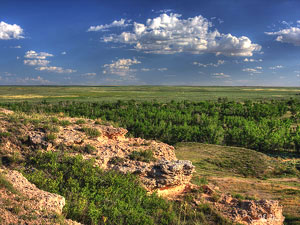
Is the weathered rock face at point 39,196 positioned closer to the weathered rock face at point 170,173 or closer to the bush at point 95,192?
→ the bush at point 95,192

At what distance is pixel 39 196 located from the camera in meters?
6.43

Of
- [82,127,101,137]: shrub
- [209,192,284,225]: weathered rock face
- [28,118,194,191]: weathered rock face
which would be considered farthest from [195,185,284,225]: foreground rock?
[82,127,101,137]: shrub

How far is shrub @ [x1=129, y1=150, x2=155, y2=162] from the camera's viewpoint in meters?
10.9

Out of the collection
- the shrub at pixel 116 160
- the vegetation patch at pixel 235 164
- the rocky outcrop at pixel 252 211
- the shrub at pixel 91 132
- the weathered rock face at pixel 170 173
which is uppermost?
the shrub at pixel 91 132

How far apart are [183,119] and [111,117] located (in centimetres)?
1451

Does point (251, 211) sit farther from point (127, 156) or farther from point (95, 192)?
point (95, 192)

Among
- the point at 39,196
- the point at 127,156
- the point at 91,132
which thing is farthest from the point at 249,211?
the point at 91,132

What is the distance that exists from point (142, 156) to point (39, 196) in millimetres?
5412

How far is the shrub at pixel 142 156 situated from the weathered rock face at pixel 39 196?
4.65 metres

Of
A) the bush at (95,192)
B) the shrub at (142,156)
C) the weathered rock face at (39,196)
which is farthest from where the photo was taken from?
the shrub at (142,156)

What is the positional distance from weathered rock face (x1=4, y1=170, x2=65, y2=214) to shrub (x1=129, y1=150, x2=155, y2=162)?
465 centimetres

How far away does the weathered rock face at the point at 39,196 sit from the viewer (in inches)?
242

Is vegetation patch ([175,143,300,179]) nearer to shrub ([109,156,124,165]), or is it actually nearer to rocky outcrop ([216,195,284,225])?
rocky outcrop ([216,195,284,225])

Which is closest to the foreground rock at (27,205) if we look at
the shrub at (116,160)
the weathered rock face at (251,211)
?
the shrub at (116,160)
